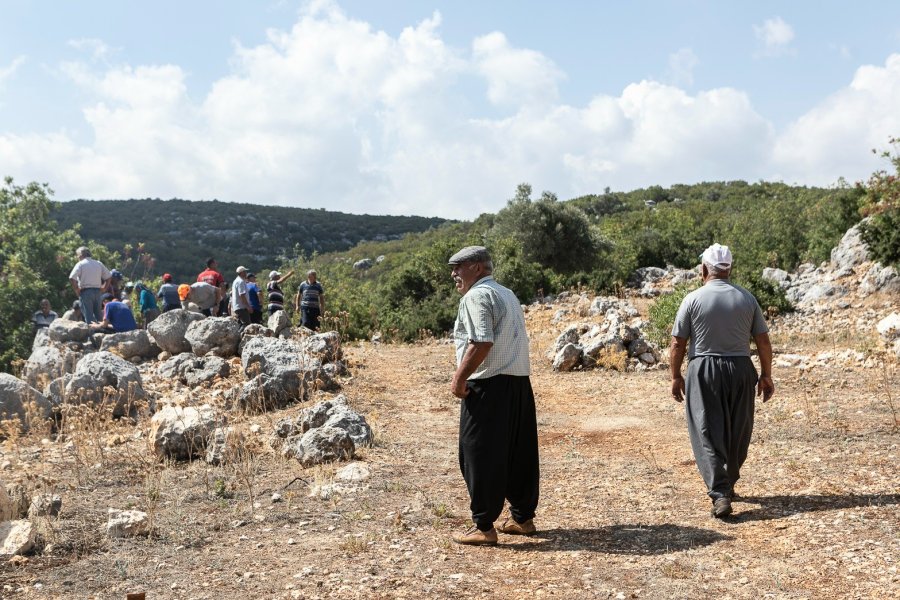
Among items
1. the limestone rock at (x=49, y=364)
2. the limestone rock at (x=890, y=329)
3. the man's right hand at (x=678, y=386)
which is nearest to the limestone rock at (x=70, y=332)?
the limestone rock at (x=49, y=364)

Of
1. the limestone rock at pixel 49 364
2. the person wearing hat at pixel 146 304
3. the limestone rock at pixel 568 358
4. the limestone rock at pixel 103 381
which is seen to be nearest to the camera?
the limestone rock at pixel 103 381

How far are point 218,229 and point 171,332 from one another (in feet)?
185

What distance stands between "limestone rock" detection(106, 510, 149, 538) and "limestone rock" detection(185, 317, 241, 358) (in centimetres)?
756

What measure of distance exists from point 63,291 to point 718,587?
2687 centimetres

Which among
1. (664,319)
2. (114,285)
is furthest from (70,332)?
(664,319)

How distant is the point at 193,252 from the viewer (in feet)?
183

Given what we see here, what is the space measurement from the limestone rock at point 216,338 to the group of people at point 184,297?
1147mm

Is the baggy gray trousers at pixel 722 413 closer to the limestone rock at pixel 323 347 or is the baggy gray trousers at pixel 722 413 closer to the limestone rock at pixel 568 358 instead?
the limestone rock at pixel 323 347

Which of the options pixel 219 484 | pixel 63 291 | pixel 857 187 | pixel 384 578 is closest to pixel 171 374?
pixel 219 484

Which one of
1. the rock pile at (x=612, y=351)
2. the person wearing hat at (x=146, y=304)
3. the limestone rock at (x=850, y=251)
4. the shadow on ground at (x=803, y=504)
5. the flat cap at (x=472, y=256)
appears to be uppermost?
the limestone rock at (x=850, y=251)

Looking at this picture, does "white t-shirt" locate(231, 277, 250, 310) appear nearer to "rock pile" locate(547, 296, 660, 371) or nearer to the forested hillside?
"rock pile" locate(547, 296, 660, 371)

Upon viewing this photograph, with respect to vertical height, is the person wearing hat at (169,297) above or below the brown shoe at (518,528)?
above

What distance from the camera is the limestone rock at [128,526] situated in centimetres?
495

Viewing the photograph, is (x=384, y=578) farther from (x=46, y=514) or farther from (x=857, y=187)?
(x=857, y=187)
